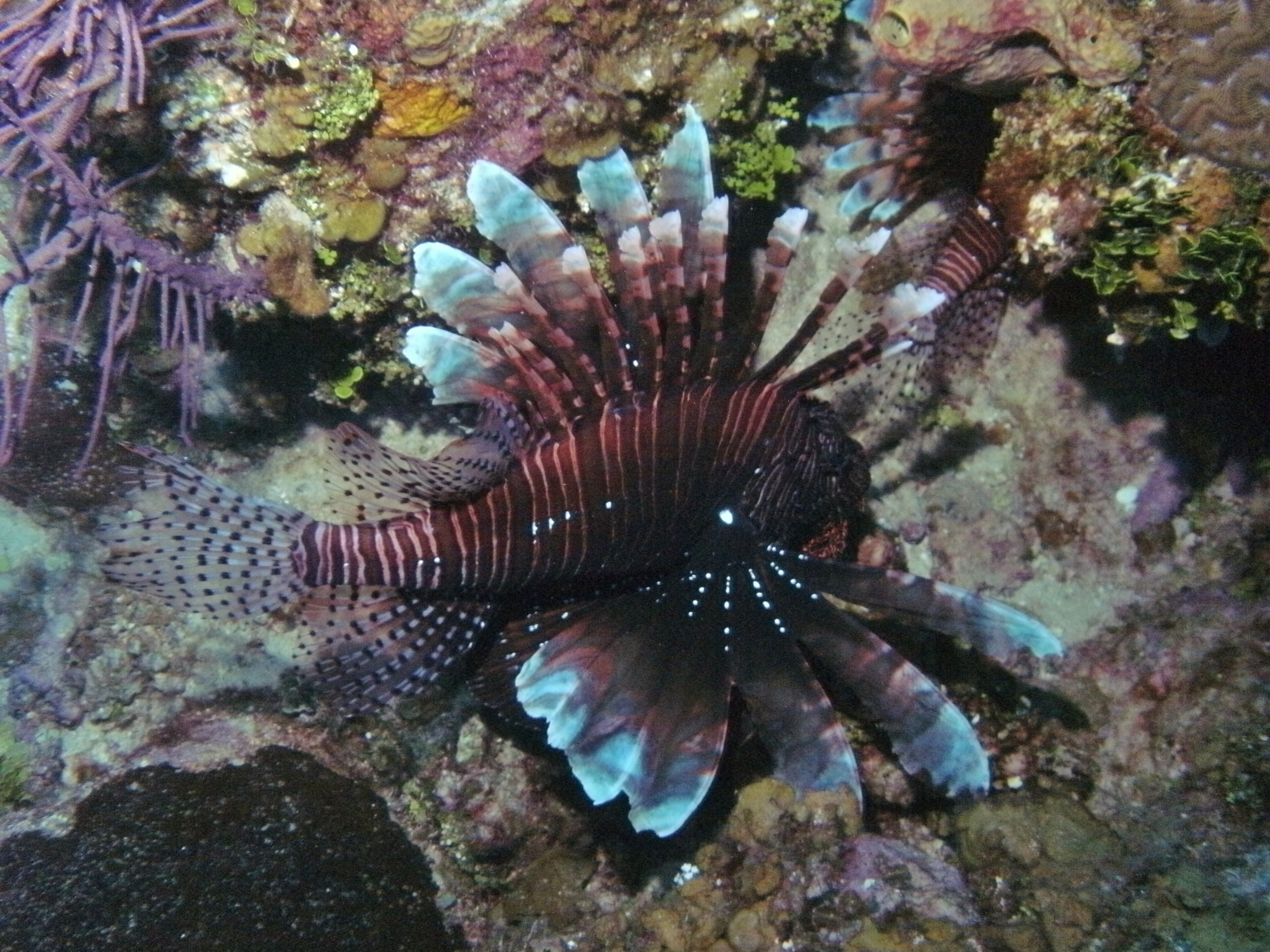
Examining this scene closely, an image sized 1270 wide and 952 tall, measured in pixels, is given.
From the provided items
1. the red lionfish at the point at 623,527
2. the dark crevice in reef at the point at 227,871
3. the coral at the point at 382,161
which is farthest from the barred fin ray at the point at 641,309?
the dark crevice in reef at the point at 227,871

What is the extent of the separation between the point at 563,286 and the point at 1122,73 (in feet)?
8.04

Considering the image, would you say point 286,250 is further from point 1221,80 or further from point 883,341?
point 1221,80

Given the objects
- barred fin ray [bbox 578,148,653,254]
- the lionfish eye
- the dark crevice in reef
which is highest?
the lionfish eye

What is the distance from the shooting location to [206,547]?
3.29m

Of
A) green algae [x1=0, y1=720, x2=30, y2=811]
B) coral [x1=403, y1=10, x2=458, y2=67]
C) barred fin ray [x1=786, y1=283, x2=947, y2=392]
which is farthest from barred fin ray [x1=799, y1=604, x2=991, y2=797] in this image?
green algae [x1=0, y1=720, x2=30, y2=811]

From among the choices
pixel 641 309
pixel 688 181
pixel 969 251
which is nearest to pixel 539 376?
pixel 641 309

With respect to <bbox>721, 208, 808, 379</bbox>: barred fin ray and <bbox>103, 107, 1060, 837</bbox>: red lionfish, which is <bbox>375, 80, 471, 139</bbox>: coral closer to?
<bbox>103, 107, 1060, 837</bbox>: red lionfish

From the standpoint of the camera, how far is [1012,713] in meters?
4.35

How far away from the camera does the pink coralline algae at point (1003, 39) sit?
3391 mm

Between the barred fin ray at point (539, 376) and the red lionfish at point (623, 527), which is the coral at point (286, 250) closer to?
the red lionfish at point (623, 527)

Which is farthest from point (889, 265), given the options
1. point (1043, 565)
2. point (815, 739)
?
point (815, 739)

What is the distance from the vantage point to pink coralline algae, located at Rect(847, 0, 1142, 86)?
11.1 ft

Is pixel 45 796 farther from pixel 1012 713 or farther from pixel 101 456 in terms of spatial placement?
pixel 1012 713

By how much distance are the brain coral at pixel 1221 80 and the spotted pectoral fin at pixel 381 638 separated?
362 centimetres
